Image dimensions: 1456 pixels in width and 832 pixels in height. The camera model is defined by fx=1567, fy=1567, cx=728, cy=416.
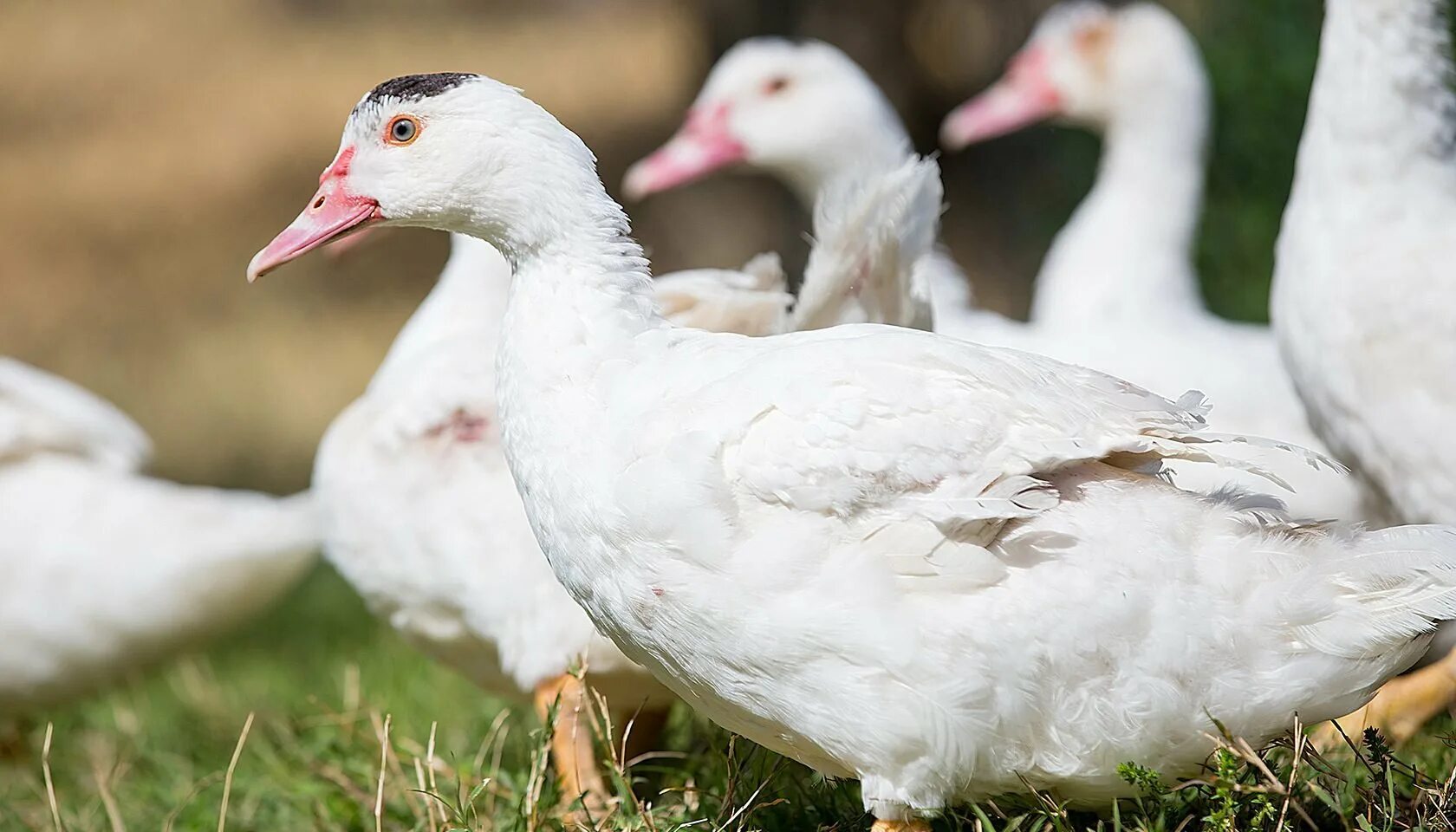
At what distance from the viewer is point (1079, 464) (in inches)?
93.9

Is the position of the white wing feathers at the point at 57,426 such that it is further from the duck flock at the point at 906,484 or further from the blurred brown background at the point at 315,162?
the blurred brown background at the point at 315,162

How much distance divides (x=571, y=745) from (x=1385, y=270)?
80.3 inches

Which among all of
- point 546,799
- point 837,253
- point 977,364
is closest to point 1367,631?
point 977,364

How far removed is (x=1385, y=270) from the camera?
135 inches

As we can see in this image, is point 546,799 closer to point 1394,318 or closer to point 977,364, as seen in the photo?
point 977,364

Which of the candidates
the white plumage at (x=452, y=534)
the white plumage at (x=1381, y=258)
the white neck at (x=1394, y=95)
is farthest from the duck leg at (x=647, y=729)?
the white neck at (x=1394, y=95)

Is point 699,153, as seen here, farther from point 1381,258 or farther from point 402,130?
point 402,130

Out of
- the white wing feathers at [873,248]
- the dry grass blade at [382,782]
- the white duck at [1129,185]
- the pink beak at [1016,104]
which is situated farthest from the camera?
the pink beak at [1016,104]

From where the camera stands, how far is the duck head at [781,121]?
5.10 metres

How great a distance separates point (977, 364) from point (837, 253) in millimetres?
705

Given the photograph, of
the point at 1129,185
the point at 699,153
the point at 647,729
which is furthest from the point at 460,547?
the point at 1129,185

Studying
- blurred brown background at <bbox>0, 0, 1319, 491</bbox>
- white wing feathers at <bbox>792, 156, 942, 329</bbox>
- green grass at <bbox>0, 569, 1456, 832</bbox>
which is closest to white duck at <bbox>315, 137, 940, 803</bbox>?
white wing feathers at <bbox>792, 156, 942, 329</bbox>

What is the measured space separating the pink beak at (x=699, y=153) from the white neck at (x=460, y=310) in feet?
2.65

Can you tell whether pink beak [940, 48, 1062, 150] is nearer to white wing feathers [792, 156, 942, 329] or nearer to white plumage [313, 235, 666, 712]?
white plumage [313, 235, 666, 712]
